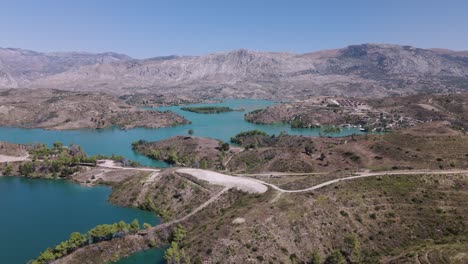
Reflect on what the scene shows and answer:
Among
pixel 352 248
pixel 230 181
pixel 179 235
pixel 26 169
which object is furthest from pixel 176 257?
pixel 26 169

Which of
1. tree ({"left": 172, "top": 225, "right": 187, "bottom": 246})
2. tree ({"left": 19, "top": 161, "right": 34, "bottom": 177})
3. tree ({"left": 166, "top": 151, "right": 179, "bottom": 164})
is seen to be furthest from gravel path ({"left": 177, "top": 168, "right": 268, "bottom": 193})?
tree ({"left": 19, "top": 161, "right": 34, "bottom": 177})

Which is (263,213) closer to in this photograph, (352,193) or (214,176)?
(352,193)

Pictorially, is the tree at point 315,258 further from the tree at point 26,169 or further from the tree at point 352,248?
the tree at point 26,169

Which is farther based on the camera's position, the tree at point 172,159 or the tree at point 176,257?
the tree at point 172,159

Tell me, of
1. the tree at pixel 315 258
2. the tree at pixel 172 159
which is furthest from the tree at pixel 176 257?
the tree at pixel 172 159

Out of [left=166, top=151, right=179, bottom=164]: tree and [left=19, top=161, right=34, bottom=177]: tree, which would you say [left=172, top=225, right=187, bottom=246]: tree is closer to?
[left=166, top=151, right=179, bottom=164]: tree

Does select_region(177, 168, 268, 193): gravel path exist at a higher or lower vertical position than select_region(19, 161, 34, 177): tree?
higher

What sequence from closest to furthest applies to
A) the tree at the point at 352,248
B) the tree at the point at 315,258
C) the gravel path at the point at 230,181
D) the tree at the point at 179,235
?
the tree at the point at 315,258 → the tree at the point at 352,248 → the tree at the point at 179,235 → the gravel path at the point at 230,181

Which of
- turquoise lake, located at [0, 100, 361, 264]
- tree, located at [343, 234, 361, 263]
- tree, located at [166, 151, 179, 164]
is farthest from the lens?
tree, located at [166, 151, 179, 164]
